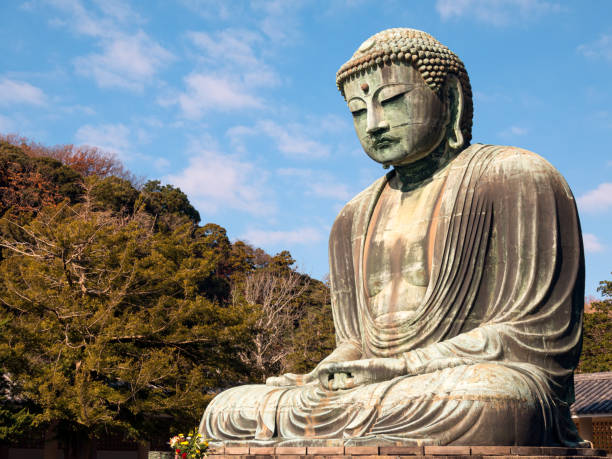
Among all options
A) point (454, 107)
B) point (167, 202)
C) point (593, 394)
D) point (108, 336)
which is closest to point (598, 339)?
point (593, 394)

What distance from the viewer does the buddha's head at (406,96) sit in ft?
23.0

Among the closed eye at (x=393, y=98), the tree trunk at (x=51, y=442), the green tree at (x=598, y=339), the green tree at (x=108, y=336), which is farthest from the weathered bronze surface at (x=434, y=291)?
the green tree at (x=598, y=339)

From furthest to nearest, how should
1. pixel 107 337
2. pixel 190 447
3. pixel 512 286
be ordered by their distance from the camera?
pixel 107 337 → pixel 512 286 → pixel 190 447

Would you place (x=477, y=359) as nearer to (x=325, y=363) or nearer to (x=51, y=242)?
(x=325, y=363)

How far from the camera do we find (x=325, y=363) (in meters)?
6.38

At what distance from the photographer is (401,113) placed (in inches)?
277

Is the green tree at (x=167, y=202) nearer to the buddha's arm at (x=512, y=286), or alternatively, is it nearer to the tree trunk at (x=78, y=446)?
the tree trunk at (x=78, y=446)

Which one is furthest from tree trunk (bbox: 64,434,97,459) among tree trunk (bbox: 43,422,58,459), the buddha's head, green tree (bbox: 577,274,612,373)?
green tree (bbox: 577,274,612,373)

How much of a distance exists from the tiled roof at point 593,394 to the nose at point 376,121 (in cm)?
1241

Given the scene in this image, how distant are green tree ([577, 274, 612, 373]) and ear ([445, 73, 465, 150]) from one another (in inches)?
706

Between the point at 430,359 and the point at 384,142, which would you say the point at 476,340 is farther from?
the point at 384,142

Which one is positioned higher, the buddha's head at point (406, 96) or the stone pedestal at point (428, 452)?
the buddha's head at point (406, 96)

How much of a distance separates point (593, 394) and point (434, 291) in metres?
13.9

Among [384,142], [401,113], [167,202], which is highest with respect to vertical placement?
[167,202]
